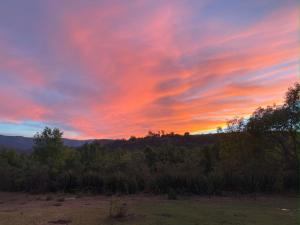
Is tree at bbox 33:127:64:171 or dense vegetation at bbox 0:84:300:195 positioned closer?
dense vegetation at bbox 0:84:300:195

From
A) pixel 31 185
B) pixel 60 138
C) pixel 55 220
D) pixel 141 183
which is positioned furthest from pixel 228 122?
pixel 60 138

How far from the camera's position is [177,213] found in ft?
37.8

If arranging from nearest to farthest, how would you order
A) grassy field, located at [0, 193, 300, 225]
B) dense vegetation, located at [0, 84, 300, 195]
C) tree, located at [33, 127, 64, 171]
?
grassy field, located at [0, 193, 300, 225] → dense vegetation, located at [0, 84, 300, 195] → tree, located at [33, 127, 64, 171]

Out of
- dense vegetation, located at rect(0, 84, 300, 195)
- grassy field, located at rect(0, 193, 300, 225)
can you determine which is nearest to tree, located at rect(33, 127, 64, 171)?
dense vegetation, located at rect(0, 84, 300, 195)

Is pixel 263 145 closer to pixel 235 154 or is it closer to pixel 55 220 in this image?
pixel 235 154

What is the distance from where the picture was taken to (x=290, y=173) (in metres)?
17.8

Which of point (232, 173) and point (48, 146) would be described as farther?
point (48, 146)

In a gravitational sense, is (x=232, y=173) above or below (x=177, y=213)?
above

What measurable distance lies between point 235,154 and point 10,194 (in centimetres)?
1142

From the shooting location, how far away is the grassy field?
10.2 meters

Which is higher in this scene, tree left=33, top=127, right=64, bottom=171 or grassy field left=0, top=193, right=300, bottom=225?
tree left=33, top=127, right=64, bottom=171

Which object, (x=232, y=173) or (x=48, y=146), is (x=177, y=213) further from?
(x=48, y=146)

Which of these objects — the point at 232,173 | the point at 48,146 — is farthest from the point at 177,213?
the point at 48,146

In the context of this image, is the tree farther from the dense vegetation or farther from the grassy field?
the grassy field
